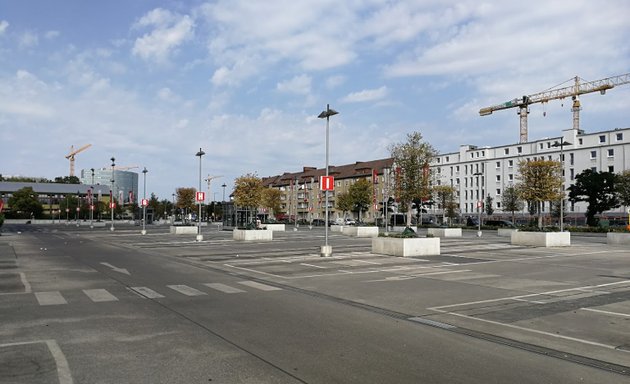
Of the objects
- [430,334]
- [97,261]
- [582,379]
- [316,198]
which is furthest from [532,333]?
[316,198]

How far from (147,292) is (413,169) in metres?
26.0

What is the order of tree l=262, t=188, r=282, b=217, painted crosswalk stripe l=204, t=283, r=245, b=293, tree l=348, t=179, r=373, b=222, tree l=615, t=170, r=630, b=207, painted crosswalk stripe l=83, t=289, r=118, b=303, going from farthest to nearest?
1. tree l=262, t=188, r=282, b=217
2. tree l=348, t=179, r=373, b=222
3. tree l=615, t=170, r=630, b=207
4. painted crosswalk stripe l=204, t=283, r=245, b=293
5. painted crosswalk stripe l=83, t=289, r=118, b=303

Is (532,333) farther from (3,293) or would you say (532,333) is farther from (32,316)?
(3,293)

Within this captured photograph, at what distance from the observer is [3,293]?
12.3 metres

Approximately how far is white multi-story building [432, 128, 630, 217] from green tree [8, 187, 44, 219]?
99.1 meters

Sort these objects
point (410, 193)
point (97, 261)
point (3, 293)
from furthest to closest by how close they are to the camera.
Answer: point (410, 193) < point (97, 261) < point (3, 293)

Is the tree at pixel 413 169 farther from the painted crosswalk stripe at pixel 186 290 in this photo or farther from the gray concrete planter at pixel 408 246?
the painted crosswalk stripe at pixel 186 290

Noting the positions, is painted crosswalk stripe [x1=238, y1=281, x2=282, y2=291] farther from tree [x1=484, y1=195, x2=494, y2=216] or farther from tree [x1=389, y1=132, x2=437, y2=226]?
tree [x1=484, y1=195, x2=494, y2=216]

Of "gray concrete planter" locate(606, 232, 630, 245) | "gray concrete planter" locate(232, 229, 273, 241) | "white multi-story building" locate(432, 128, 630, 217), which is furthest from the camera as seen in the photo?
"white multi-story building" locate(432, 128, 630, 217)

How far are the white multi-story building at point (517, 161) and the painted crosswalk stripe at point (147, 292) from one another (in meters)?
62.9

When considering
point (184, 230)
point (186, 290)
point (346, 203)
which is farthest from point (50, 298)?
point (346, 203)

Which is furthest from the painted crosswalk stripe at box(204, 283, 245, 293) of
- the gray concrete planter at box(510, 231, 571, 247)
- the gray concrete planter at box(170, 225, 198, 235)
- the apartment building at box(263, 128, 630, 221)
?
the apartment building at box(263, 128, 630, 221)

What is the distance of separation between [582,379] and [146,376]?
507 cm

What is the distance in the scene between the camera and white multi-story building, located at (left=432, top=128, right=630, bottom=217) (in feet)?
278
